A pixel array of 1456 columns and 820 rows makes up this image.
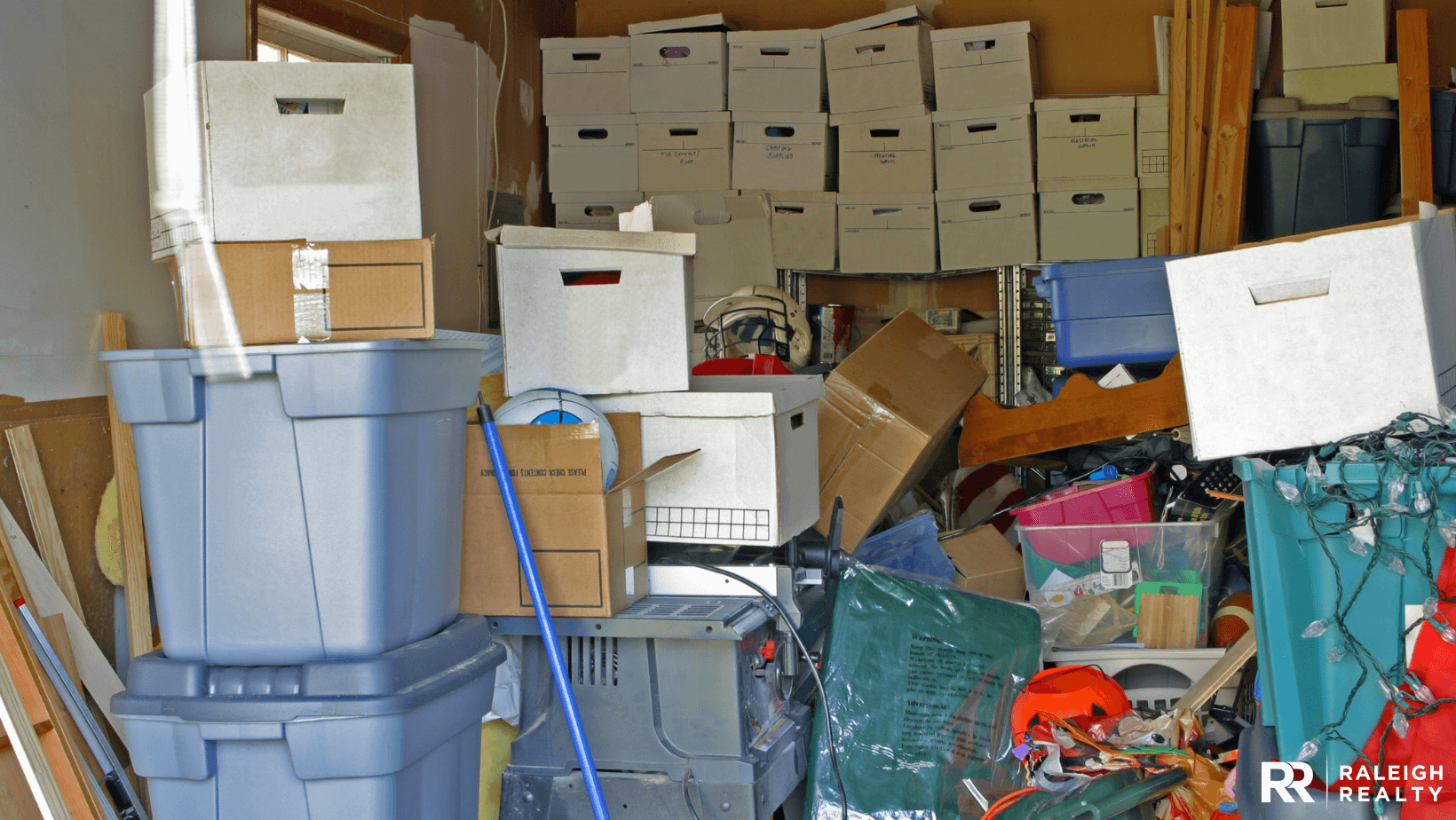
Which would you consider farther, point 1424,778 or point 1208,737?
point 1208,737

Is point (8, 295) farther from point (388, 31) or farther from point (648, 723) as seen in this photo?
point (388, 31)

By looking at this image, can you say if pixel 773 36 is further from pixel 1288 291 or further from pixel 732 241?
pixel 1288 291

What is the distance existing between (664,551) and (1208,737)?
112 cm

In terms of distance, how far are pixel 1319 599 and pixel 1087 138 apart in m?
2.60

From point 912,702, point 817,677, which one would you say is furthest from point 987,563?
point 817,677

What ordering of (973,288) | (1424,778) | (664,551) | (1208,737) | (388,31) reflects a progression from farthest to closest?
(973,288)
(388,31)
(1208,737)
(664,551)
(1424,778)

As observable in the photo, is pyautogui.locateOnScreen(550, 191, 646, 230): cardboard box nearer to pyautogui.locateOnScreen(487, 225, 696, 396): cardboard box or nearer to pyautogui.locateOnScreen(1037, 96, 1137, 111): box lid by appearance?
pyautogui.locateOnScreen(1037, 96, 1137, 111): box lid

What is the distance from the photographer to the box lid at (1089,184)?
366 centimetres

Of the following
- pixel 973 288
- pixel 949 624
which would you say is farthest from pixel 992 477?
pixel 949 624

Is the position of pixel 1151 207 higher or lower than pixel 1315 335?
higher

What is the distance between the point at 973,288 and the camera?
421 centimetres

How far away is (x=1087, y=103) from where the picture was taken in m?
3.70

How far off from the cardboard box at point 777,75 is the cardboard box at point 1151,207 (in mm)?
1184

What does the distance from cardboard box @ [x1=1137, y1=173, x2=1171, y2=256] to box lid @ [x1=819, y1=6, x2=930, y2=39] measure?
3.30ft
